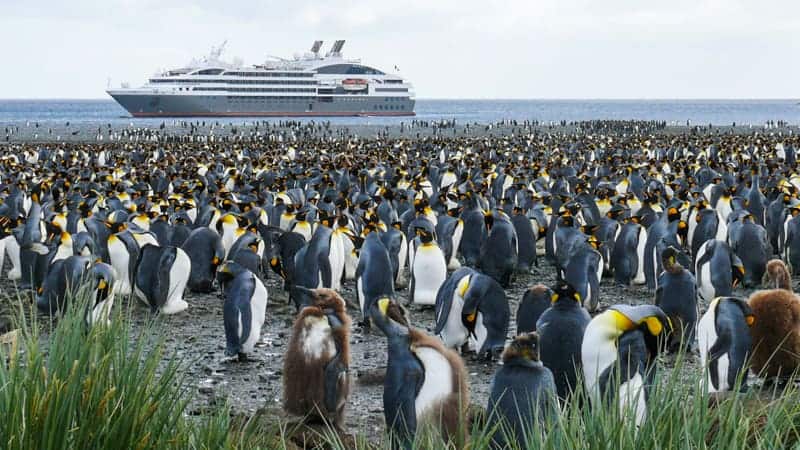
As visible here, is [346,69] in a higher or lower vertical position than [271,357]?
higher

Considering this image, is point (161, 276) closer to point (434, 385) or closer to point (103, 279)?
point (103, 279)

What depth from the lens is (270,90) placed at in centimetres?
8250

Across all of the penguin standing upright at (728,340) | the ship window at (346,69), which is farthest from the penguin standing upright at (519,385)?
the ship window at (346,69)

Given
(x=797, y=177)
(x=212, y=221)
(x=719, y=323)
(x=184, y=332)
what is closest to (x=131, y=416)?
(x=719, y=323)

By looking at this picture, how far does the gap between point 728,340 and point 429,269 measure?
360 cm

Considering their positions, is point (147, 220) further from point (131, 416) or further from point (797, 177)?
point (797, 177)

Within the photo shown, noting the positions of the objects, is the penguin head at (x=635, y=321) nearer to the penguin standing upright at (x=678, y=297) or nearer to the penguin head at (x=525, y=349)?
the penguin head at (x=525, y=349)

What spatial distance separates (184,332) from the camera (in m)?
7.84

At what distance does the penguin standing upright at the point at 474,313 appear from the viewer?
252 inches

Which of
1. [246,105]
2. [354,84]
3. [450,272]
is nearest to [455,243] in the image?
[450,272]

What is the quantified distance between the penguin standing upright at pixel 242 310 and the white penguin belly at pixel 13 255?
4651mm

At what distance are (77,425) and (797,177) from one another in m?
15.7

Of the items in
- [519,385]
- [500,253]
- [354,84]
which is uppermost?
[354,84]

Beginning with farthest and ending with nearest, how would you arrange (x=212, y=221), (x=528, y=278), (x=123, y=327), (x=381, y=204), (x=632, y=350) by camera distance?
(x=381, y=204) < (x=212, y=221) < (x=528, y=278) < (x=632, y=350) < (x=123, y=327)
